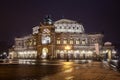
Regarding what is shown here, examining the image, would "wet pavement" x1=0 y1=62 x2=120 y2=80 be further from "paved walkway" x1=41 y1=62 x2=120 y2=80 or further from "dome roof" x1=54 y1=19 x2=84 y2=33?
"dome roof" x1=54 y1=19 x2=84 y2=33

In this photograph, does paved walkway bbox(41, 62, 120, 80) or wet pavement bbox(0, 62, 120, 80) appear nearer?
paved walkway bbox(41, 62, 120, 80)

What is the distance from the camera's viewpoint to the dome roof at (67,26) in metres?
165

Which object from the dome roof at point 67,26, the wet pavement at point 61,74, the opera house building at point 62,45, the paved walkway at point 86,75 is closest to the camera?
the paved walkway at point 86,75

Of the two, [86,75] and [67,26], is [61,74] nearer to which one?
[86,75]

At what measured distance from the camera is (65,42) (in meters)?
138

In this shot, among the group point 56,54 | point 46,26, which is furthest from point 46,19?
point 56,54

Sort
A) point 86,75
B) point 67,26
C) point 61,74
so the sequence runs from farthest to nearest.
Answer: point 67,26 → point 61,74 → point 86,75

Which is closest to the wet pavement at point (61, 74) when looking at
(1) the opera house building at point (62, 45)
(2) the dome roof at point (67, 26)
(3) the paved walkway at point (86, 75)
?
(3) the paved walkway at point (86, 75)

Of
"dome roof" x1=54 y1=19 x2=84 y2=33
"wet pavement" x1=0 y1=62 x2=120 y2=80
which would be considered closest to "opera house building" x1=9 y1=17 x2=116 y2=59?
"dome roof" x1=54 y1=19 x2=84 y2=33

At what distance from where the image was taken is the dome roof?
164875 mm

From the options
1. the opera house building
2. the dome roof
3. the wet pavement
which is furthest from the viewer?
the dome roof

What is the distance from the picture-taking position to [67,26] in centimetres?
16525

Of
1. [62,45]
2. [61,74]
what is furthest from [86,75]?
[62,45]

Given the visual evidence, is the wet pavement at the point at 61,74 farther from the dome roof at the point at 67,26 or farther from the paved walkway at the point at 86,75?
the dome roof at the point at 67,26
